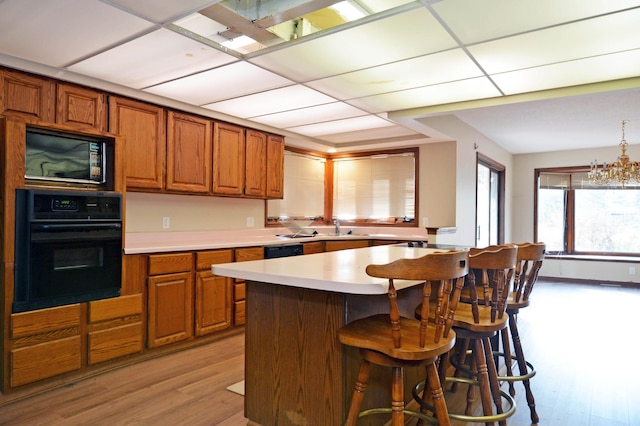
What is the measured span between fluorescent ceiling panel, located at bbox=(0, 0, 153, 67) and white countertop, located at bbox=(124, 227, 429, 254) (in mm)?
1417

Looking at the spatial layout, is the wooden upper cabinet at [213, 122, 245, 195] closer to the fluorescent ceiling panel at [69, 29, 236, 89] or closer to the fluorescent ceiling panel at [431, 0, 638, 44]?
the fluorescent ceiling panel at [69, 29, 236, 89]

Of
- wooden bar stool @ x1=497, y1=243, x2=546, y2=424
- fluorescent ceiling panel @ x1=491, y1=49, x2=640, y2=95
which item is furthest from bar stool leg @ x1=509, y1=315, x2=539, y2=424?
fluorescent ceiling panel @ x1=491, y1=49, x2=640, y2=95

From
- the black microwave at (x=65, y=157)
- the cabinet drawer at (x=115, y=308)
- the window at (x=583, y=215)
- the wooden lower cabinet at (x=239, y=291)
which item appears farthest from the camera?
the window at (x=583, y=215)

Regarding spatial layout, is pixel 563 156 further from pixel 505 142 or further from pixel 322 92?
pixel 322 92

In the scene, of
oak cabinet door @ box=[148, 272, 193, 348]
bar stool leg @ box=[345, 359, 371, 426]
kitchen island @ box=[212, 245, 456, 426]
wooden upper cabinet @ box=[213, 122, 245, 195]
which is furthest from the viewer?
wooden upper cabinet @ box=[213, 122, 245, 195]

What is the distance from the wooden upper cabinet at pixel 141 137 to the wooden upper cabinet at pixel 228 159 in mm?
613

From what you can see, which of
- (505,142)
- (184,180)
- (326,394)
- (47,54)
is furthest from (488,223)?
(47,54)

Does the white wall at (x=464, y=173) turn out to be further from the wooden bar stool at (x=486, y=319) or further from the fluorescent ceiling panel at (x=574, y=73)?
the wooden bar stool at (x=486, y=319)

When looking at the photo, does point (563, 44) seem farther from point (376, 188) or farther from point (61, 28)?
point (376, 188)

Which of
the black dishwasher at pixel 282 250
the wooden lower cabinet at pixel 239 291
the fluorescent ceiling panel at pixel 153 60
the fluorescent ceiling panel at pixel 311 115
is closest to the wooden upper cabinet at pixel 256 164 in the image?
the fluorescent ceiling panel at pixel 311 115

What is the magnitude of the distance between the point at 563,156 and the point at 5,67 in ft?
26.4

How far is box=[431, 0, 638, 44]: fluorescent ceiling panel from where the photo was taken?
2.08 meters

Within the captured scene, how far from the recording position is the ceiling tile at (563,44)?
2.32 m

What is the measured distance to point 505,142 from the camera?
6852 mm
